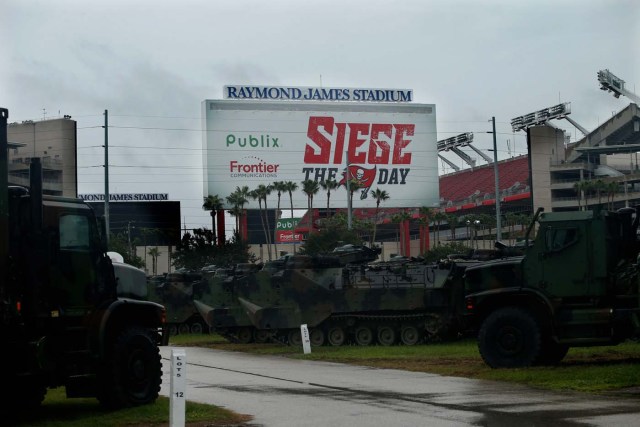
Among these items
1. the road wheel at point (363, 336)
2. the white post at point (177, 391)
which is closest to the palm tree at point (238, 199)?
the road wheel at point (363, 336)

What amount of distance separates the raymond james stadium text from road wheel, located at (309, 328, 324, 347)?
2070 inches

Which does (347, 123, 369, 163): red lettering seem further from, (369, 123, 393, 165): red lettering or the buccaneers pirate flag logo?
the buccaneers pirate flag logo

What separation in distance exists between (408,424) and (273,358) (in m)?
14.4

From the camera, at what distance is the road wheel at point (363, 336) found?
31938 mm

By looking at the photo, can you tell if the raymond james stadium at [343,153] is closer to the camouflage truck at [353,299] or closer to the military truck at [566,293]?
the camouflage truck at [353,299]

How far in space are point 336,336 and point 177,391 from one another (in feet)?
67.1

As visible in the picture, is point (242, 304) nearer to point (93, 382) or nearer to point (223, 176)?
point (93, 382)

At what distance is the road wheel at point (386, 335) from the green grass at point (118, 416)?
1594 cm

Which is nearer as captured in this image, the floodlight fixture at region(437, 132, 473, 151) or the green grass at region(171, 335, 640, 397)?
Answer: the green grass at region(171, 335, 640, 397)

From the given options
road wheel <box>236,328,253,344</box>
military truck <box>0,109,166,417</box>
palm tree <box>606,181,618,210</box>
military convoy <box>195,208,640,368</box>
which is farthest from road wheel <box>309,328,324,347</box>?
palm tree <box>606,181,618,210</box>

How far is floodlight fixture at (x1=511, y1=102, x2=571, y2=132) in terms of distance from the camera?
10869 cm

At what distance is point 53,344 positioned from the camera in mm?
13906

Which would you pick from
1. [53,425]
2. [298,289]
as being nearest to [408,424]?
[53,425]

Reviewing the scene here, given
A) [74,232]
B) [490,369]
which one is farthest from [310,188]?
[74,232]
